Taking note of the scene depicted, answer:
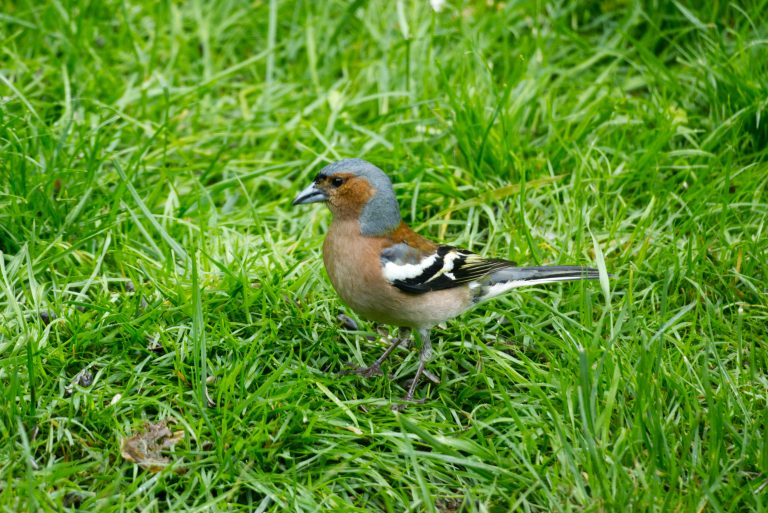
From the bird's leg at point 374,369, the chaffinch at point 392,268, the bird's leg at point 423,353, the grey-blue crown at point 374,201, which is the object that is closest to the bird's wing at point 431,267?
the chaffinch at point 392,268

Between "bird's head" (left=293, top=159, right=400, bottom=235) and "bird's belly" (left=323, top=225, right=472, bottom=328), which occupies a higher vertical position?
"bird's head" (left=293, top=159, right=400, bottom=235)

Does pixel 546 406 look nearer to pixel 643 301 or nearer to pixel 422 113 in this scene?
pixel 643 301

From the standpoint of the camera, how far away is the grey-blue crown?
4277 millimetres

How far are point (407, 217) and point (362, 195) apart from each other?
1021mm

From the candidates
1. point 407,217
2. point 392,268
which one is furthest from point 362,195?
point 407,217

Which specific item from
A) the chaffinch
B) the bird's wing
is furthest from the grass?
the bird's wing

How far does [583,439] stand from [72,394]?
2165 mm

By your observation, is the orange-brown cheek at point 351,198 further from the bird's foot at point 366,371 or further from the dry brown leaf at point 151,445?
the dry brown leaf at point 151,445

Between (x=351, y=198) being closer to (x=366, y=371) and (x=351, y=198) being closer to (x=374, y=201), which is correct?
(x=374, y=201)

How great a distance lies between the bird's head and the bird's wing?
0.50 feet

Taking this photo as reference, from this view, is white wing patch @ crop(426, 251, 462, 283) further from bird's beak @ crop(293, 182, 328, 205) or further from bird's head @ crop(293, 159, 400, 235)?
bird's beak @ crop(293, 182, 328, 205)

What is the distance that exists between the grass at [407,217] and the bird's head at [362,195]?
53cm

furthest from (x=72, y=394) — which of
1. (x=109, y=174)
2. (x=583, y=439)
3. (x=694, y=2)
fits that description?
(x=694, y=2)

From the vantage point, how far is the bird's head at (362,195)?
4285 millimetres
